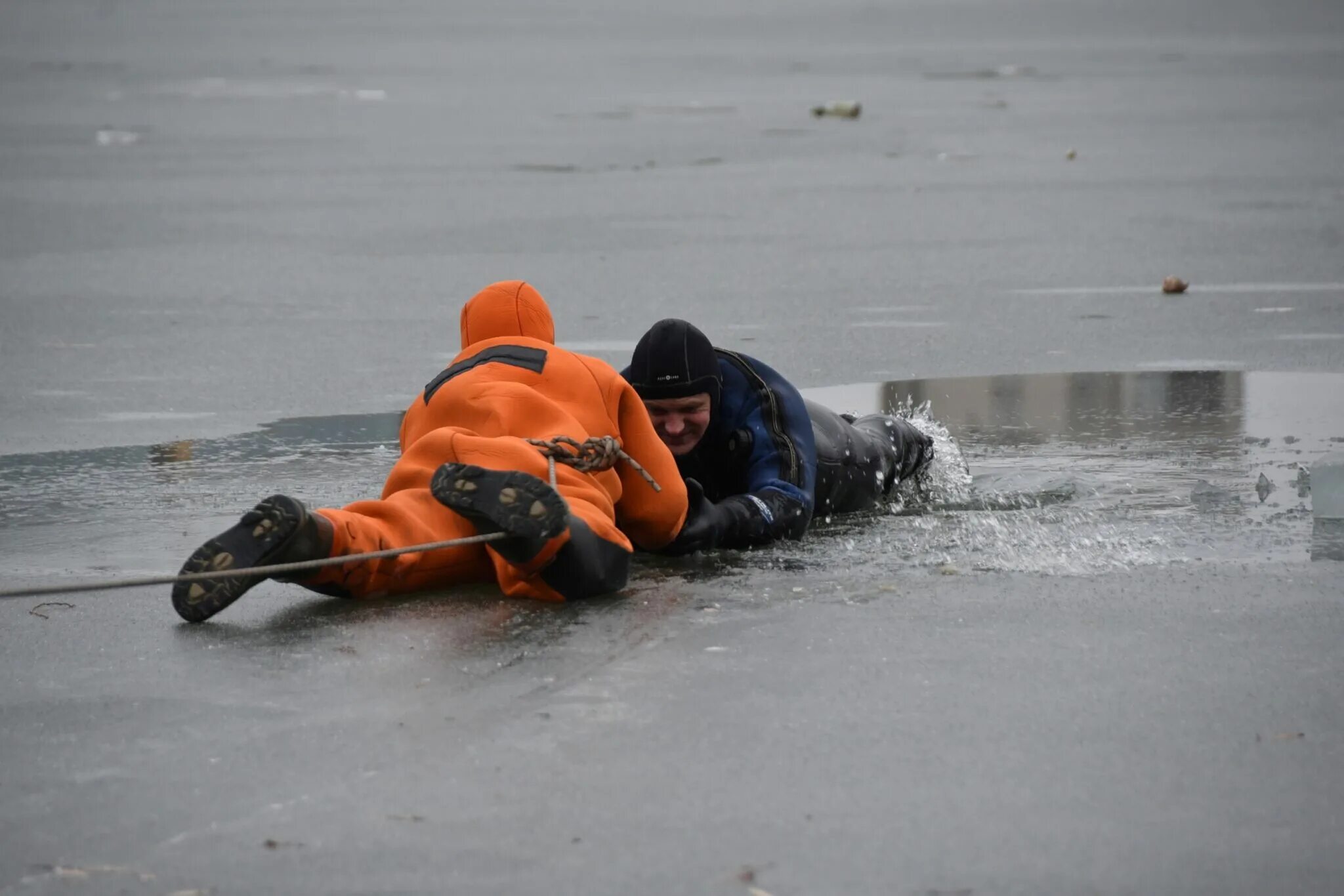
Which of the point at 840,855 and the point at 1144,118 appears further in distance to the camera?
the point at 1144,118

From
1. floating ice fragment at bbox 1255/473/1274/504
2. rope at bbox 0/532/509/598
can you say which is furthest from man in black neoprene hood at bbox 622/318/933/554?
floating ice fragment at bbox 1255/473/1274/504

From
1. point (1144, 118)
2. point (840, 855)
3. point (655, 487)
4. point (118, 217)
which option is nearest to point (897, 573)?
point (655, 487)

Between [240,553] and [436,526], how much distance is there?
593 millimetres

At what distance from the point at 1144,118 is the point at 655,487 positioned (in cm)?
1792

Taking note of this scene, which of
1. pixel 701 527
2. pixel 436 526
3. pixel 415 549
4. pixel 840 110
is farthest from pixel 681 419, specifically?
pixel 840 110

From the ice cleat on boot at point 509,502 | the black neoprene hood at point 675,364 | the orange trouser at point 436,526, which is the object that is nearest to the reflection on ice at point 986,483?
the orange trouser at point 436,526

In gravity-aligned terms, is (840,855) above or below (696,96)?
below

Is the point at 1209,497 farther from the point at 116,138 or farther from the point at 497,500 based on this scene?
the point at 116,138

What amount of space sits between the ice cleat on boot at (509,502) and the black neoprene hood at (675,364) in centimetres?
131

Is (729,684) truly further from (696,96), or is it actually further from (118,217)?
(696,96)

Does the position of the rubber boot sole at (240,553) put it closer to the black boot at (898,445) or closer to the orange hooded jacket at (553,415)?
the orange hooded jacket at (553,415)

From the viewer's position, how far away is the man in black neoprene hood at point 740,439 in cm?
618

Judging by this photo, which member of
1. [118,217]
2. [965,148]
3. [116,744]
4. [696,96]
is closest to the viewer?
[116,744]

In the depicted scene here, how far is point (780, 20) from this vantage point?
1719 inches
